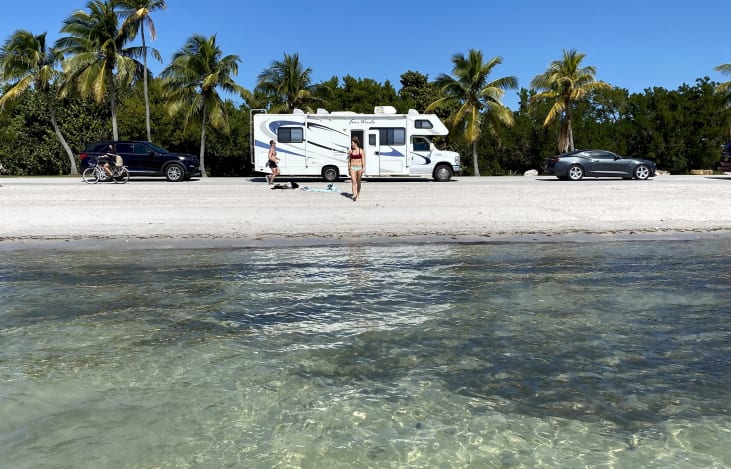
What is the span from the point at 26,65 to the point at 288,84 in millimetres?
16519

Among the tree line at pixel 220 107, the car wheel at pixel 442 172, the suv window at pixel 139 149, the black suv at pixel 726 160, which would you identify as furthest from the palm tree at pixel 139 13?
the black suv at pixel 726 160

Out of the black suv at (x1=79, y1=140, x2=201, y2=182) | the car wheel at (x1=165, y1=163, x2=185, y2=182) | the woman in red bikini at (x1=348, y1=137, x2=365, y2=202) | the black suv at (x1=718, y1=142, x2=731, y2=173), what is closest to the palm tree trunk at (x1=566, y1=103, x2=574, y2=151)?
the black suv at (x1=718, y1=142, x2=731, y2=173)

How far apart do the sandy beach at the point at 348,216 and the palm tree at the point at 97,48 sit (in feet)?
66.6

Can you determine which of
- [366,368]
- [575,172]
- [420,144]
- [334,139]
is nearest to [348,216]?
[366,368]

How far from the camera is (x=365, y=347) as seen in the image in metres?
4.97

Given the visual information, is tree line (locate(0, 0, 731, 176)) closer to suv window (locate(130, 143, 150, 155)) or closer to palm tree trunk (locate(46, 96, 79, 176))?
palm tree trunk (locate(46, 96, 79, 176))

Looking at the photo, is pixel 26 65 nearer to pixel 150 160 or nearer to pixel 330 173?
pixel 150 160

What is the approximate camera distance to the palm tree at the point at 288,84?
3972cm

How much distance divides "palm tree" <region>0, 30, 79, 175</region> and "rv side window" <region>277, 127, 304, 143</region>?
68.9 feet

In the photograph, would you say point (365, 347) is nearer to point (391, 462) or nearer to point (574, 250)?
point (391, 462)

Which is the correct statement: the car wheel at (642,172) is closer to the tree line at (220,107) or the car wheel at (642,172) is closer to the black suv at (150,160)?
the tree line at (220,107)

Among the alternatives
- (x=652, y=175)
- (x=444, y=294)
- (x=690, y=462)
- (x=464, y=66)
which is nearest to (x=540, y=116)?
(x=464, y=66)

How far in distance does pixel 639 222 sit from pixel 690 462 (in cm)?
1075

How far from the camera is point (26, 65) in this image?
38.5 m
